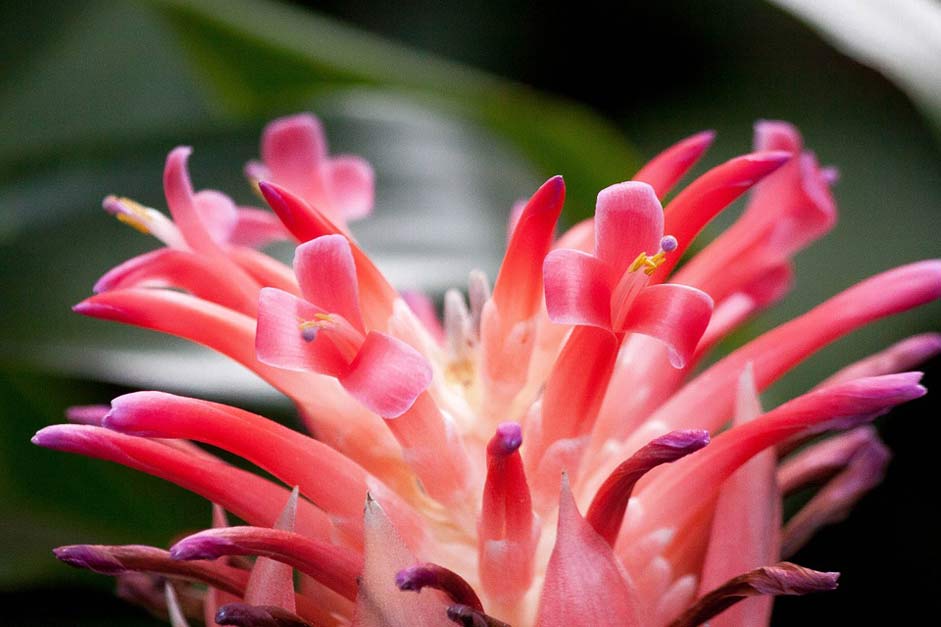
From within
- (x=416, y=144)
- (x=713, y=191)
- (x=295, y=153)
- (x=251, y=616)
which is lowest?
(x=251, y=616)

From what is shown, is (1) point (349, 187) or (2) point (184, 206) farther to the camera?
(1) point (349, 187)

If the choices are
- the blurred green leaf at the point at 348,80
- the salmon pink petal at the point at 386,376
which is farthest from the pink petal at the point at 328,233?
the blurred green leaf at the point at 348,80

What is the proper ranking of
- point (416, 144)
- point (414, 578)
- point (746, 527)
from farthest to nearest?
point (416, 144)
point (746, 527)
point (414, 578)

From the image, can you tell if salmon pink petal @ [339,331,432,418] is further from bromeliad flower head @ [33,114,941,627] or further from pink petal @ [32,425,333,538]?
pink petal @ [32,425,333,538]

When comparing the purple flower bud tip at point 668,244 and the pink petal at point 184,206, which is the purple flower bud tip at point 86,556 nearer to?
the pink petal at point 184,206

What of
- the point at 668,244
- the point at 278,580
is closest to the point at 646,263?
the point at 668,244

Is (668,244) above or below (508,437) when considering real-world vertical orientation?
above

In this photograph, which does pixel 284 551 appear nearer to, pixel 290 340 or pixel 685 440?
pixel 290 340
